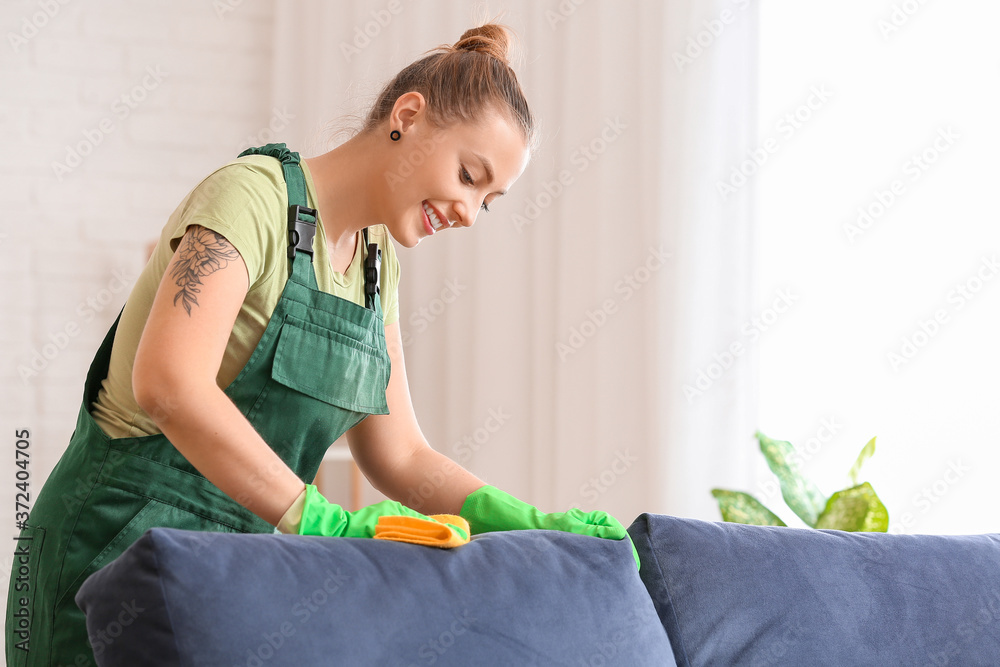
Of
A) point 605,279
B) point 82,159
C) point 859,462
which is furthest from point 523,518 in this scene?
point 82,159

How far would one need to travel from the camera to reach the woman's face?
123cm

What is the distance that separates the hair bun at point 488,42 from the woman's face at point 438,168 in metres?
0.18

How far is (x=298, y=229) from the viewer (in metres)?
1.18

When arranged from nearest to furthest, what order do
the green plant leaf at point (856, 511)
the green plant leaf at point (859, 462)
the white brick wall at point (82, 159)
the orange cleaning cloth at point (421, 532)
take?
the orange cleaning cloth at point (421, 532) → the green plant leaf at point (856, 511) → the green plant leaf at point (859, 462) → the white brick wall at point (82, 159)

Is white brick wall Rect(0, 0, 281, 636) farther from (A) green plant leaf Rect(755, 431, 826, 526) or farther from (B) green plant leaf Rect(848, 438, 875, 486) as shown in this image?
(B) green plant leaf Rect(848, 438, 875, 486)

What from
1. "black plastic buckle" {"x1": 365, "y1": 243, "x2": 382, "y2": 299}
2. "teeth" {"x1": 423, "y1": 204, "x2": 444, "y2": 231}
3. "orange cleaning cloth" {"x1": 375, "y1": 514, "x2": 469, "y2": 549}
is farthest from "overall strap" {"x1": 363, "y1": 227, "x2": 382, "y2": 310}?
"orange cleaning cloth" {"x1": 375, "y1": 514, "x2": 469, "y2": 549}

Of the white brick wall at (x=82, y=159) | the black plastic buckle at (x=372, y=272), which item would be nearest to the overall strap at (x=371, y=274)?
the black plastic buckle at (x=372, y=272)

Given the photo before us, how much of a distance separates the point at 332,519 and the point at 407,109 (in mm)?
553

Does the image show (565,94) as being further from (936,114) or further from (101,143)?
(101,143)

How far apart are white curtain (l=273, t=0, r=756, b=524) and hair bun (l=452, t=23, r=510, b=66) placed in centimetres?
54

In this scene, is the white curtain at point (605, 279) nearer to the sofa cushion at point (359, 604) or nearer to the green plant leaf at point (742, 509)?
the green plant leaf at point (742, 509)

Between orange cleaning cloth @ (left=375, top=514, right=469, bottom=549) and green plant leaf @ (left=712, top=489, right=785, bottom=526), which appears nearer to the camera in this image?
orange cleaning cloth @ (left=375, top=514, right=469, bottom=549)

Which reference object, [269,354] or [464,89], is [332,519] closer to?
[269,354]

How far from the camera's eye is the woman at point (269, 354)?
1019mm
